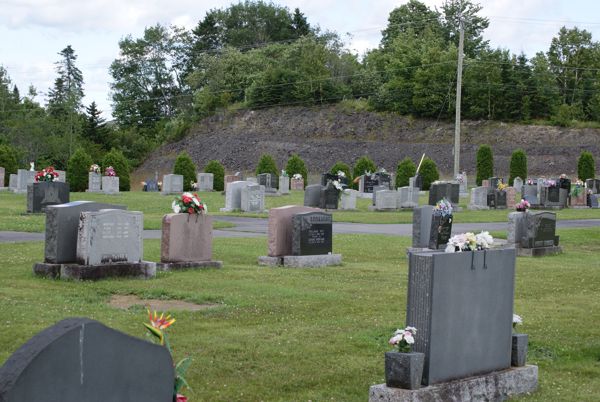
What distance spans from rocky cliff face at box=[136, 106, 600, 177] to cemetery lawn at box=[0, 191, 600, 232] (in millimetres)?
30236

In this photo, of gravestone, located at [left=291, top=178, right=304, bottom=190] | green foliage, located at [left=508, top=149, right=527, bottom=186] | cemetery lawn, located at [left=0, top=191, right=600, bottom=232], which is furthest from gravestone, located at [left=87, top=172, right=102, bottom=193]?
green foliage, located at [left=508, top=149, right=527, bottom=186]

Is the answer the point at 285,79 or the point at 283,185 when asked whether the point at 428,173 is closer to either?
the point at 283,185

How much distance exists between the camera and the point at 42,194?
99.9 ft

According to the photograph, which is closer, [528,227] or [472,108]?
[528,227]

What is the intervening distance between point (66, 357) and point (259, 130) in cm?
8260

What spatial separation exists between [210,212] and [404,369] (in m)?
27.9

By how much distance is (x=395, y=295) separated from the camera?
573 inches

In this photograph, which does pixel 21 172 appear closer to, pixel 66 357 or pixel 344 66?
pixel 66 357

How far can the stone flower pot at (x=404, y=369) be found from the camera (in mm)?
7816

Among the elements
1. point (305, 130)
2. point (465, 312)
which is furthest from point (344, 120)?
point (465, 312)

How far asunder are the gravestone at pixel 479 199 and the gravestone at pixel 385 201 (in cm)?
408

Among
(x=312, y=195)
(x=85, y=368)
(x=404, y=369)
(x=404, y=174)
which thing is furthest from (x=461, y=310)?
(x=404, y=174)

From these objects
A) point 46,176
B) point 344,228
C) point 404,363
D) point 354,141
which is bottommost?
point 344,228

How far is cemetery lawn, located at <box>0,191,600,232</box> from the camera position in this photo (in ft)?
90.2
